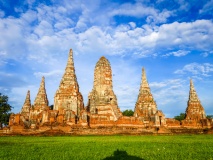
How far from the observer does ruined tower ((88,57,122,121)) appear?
115 ft

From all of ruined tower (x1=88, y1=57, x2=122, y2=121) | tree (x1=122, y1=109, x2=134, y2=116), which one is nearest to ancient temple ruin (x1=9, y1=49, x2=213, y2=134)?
ruined tower (x1=88, y1=57, x2=122, y2=121)

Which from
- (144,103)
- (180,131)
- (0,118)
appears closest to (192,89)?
(144,103)

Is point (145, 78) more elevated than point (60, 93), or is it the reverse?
point (145, 78)

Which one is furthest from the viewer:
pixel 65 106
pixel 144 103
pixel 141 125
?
pixel 144 103

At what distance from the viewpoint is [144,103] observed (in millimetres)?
42625

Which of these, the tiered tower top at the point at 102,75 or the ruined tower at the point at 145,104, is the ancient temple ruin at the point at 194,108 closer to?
the ruined tower at the point at 145,104

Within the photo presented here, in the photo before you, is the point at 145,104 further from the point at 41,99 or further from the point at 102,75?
the point at 41,99

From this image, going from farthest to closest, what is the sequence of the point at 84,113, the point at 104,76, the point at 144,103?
the point at 144,103, the point at 104,76, the point at 84,113

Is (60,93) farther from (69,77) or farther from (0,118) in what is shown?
(0,118)

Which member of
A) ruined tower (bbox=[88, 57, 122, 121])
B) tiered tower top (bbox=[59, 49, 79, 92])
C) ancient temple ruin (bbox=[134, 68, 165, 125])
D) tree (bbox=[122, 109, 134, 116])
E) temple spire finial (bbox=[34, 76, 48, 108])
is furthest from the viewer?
tree (bbox=[122, 109, 134, 116])

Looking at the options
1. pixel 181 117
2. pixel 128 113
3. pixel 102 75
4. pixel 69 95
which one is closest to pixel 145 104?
pixel 102 75

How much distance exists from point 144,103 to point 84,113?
690 inches

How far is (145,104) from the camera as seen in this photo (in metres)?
42.5

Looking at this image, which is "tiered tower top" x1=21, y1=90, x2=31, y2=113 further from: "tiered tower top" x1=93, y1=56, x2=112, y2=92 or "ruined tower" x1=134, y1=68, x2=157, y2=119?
"ruined tower" x1=134, y1=68, x2=157, y2=119
